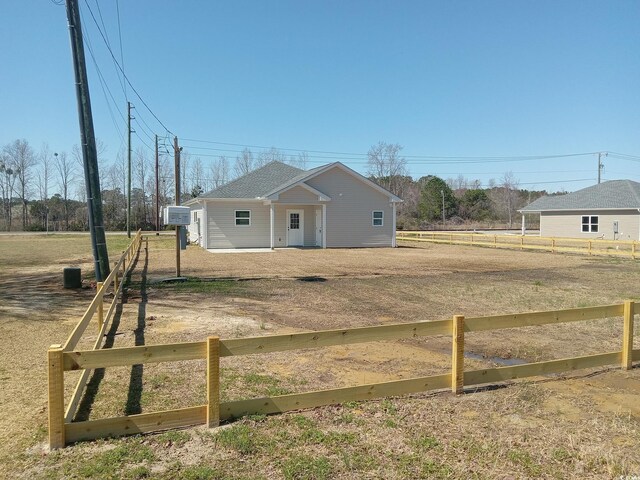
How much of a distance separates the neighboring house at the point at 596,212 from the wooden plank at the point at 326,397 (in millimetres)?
35052

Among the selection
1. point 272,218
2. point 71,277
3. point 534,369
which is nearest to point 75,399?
point 534,369

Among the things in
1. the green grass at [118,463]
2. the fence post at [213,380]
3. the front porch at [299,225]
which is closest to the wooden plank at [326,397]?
the fence post at [213,380]

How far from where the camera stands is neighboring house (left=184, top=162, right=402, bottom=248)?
87.4ft

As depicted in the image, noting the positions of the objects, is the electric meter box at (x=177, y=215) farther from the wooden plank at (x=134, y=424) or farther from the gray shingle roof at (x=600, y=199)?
the gray shingle roof at (x=600, y=199)

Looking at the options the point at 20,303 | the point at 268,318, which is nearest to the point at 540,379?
the point at 268,318

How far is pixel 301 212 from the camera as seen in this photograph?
94.5 feet

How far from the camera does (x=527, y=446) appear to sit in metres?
3.84

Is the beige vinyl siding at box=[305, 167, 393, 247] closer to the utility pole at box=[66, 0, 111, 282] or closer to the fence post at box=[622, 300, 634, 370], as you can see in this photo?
the utility pole at box=[66, 0, 111, 282]

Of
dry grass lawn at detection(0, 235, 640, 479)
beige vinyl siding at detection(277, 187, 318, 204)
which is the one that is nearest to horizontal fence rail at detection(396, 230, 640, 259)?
beige vinyl siding at detection(277, 187, 318, 204)

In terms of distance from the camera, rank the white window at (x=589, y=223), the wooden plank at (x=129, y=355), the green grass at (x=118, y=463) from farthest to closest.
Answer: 1. the white window at (x=589, y=223)
2. the wooden plank at (x=129, y=355)
3. the green grass at (x=118, y=463)

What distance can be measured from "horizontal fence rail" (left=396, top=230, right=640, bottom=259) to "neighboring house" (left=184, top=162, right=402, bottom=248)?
6501mm

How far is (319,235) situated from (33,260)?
49.4 feet

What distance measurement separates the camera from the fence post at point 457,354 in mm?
4926

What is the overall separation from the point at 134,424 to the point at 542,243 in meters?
31.9
